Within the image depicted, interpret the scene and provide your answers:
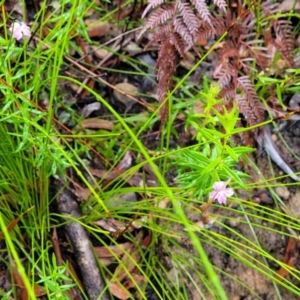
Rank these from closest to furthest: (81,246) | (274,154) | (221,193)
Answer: (221,193) → (81,246) → (274,154)

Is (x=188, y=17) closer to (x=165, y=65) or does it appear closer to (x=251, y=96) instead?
(x=165, y=65)

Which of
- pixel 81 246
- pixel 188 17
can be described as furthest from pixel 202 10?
pixel 81 246

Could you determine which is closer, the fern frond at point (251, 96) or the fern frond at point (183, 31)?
the fern frond at point (183, 31)

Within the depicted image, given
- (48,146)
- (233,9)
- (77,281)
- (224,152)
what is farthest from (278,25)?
(77,281)

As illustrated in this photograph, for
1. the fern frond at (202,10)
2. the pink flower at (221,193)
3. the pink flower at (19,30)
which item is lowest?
the pink flower at (221,193)

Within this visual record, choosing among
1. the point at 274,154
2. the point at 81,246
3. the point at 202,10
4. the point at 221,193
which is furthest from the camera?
the point at 274,154

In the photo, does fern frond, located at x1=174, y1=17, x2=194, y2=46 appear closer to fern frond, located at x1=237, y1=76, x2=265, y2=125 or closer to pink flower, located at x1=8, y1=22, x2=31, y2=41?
fern frond, located at x1=237, y1=76, x2=265, y2=125

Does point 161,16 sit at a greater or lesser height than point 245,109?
greater

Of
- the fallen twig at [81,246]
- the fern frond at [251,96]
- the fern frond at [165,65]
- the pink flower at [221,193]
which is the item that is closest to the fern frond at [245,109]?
the fern frond at [251,96]

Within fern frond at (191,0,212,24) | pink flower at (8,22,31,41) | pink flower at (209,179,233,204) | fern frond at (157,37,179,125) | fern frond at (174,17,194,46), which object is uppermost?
pink flower at (8,22,31,41)

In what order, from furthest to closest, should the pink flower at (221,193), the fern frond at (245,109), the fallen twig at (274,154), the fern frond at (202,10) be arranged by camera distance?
1. the fallen twig at (274,154)
2. the fern frond at (245,109)
3. the fern frond at (202,10)
4. the pink flower at (221,193)

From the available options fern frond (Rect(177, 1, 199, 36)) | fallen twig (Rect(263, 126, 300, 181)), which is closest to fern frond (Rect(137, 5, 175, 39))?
fern frond (Rect(177, 1, 199, 36))

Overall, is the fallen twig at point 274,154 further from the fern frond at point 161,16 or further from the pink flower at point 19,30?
the pink flower at point 19,30
